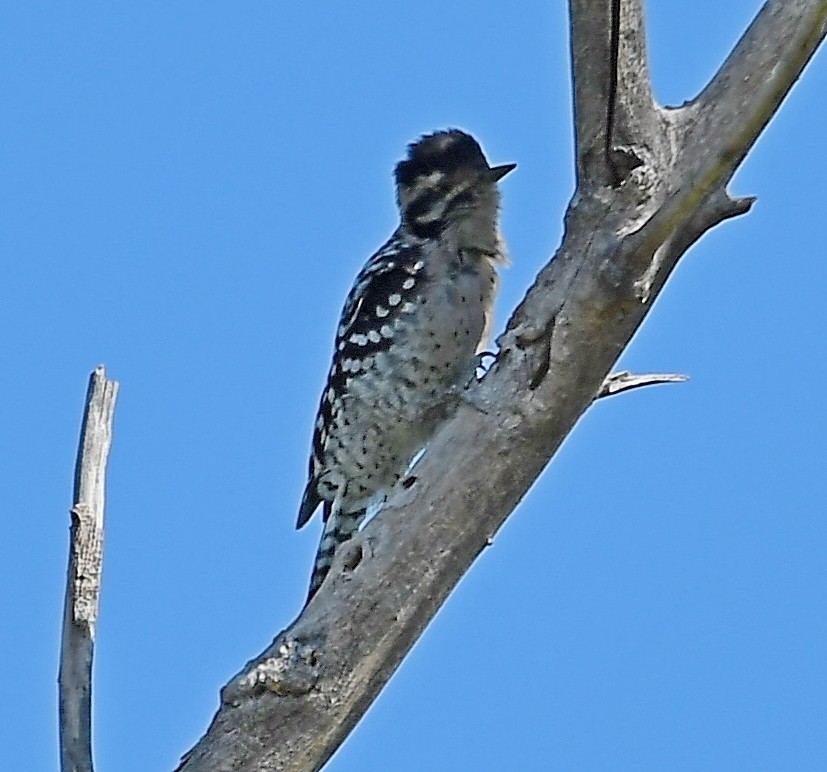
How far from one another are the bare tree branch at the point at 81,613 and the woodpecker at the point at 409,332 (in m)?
1.56

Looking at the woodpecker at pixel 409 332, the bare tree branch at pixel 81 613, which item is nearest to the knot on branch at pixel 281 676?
the bare tree branch at pixel 81 613

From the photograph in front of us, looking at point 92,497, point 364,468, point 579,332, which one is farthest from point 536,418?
point 364,468

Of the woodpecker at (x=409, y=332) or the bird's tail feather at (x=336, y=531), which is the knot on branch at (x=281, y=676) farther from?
the bird's tail feather at (x=336, y=531)

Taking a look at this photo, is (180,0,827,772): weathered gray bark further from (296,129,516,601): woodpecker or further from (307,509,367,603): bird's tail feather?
(307,509,367,603): bird's tail feather

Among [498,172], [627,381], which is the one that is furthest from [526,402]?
[498,172]

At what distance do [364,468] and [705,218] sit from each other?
2.57m

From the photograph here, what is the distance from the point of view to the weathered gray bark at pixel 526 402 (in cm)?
341

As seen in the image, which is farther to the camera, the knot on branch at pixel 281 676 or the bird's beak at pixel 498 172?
the bird's beak at pixel 498 172

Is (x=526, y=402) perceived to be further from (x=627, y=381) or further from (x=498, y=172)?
(x=498, y=172)

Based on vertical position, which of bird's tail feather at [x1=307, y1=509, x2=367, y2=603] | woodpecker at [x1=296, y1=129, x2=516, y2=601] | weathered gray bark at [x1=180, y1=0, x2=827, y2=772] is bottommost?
weathered gray bark at [x1=180, y1=0, x2=827, y2=772]

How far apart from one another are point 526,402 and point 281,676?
2.91 ft

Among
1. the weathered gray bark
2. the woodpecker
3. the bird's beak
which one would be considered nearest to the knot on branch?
the weathered gray bark

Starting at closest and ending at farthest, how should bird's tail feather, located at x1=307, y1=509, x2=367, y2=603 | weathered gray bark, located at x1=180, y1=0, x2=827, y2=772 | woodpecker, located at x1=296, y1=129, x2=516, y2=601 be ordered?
weathered gray bark, located at x1=180, y1=0, x2=827, y2=772 < woodpecker, located at x1=296, y1=129, x2=516, y2=601 < bird's tail feather, located at x1=307, y1=509, x2=367, y2=603

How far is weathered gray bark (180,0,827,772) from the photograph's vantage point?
3.41 m
